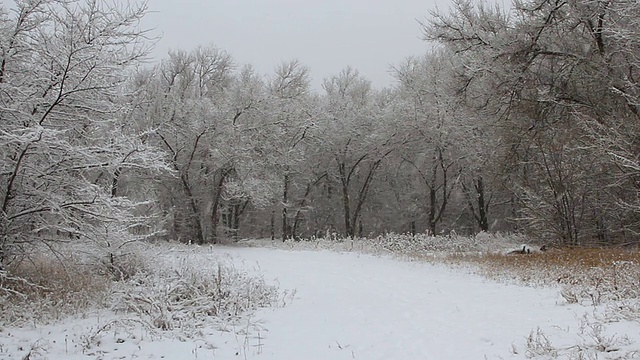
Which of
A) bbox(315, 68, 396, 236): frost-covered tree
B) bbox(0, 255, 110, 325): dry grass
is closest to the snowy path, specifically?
bbox(0, 255, 110, 325): dry grass

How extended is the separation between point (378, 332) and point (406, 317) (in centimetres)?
106

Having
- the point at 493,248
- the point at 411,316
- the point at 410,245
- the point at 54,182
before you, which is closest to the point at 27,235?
the point at 54,182

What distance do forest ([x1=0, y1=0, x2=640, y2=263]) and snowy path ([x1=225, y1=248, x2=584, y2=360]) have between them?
3.57 metres

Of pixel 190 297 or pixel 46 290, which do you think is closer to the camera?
pixel 190 297

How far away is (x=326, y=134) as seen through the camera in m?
32.9

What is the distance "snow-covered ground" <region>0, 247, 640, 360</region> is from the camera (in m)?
5.92

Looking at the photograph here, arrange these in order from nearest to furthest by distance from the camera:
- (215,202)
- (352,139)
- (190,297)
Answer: (190,297)
(215,202)
(352,139)

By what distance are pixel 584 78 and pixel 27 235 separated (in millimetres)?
14810

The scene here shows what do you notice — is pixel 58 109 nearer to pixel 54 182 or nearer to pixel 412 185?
pixel 54 182

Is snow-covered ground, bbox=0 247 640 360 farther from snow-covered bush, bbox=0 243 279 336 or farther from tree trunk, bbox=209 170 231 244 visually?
tree trunk, bbox=209 170 231 244

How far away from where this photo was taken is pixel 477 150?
26.7 meters

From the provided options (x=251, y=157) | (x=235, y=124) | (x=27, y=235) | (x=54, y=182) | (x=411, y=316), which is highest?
(x=235, y=124)

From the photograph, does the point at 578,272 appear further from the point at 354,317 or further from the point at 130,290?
the point at 130,290

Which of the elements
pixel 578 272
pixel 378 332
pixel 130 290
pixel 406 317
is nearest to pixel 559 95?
pixel 578 272
